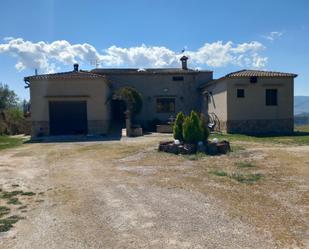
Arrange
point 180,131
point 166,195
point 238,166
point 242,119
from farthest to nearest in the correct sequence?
point 242,119, point 180,131, point 238,166, point 166,195

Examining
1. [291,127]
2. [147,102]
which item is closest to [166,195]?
[291,127]

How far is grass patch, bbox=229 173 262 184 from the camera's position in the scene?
8525mm

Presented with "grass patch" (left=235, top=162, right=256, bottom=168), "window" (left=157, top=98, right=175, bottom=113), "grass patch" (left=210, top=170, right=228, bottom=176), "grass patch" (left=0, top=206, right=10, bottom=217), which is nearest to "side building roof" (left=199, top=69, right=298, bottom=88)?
"window" (left=157, top=98, right=175, bottom=113)

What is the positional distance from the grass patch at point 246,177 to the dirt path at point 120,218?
164cm

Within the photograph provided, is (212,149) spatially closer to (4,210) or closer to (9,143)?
(4,210)

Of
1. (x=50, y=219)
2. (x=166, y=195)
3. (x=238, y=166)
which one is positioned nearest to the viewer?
(x=50, y=219)

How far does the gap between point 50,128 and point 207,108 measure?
511 inches

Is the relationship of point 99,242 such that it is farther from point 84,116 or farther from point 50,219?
point 84,116

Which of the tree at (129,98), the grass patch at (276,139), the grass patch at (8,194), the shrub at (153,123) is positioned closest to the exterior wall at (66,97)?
the tree at (129,98)

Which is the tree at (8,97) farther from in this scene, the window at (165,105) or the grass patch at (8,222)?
the grass patch at (8,222)

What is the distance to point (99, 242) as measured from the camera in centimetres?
482

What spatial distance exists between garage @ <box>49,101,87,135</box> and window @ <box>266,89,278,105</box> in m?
Result: 13.2

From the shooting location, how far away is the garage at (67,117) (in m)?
25.4

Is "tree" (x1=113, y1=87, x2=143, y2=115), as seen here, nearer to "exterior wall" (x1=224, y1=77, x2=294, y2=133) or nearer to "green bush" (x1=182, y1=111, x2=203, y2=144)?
"exterior wall" (x1=224, y1=77, x2=294, y2=133)
